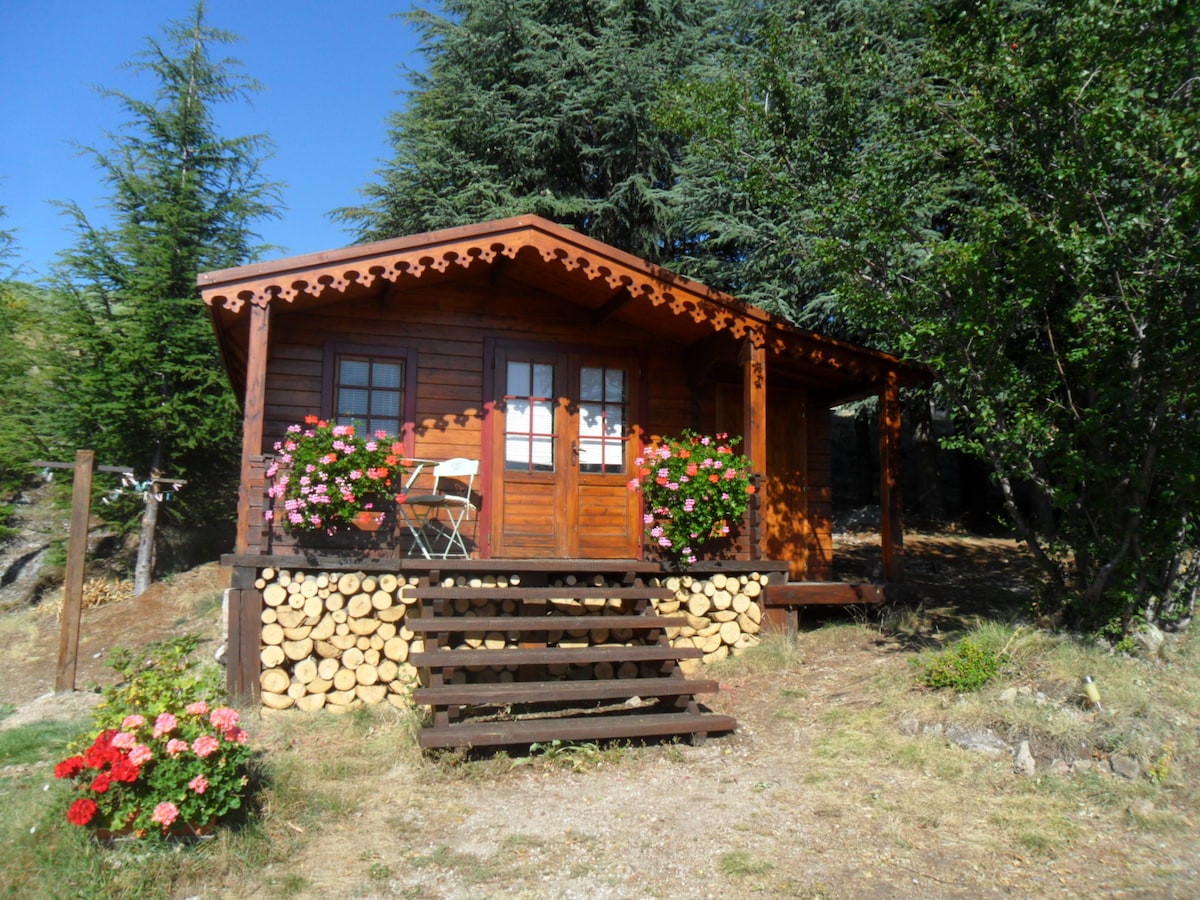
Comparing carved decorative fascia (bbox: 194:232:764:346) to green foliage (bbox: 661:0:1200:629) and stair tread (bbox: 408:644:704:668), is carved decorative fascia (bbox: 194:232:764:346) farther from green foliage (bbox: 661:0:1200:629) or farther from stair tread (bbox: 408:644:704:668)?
stair tread (bbox: 408:644:704:668)

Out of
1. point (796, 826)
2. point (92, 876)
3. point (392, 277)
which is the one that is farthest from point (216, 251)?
point (796, 826)

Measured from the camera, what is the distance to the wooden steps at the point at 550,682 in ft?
17.7

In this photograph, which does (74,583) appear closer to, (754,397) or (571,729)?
(571,729)

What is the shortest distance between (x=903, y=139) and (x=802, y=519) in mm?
4054

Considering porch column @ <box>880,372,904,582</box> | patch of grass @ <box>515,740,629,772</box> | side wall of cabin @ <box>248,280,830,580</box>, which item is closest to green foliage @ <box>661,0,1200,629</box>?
porch column @ <box>880,372,904,582</box>

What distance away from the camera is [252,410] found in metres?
6.55

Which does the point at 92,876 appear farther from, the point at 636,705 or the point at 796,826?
the point at 636,705

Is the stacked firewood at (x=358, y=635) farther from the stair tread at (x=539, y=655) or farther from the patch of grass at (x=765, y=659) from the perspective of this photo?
the patch of grass at (x=765, y=659)

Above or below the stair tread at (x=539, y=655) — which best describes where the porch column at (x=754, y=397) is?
above

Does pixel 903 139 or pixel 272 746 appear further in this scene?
pixel 903 139

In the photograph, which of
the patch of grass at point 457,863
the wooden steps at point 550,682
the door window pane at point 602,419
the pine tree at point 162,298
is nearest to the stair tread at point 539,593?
the wooden steps at point 550,682

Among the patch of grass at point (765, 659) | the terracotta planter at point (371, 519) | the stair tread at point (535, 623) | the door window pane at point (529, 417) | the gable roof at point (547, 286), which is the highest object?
the gable roof at point (547, 286)

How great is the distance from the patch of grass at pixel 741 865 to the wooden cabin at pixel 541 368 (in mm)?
3074

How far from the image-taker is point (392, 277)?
701 centimetres
